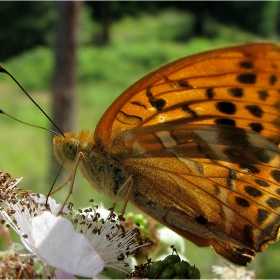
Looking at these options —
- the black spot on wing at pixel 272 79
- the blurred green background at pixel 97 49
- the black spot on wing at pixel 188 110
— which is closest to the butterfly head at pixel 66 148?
the black spot on wing at pixel 188 110

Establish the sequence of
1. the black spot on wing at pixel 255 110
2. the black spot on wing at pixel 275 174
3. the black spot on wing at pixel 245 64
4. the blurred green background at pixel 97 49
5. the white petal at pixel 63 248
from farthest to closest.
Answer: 1. the blurred green background at pixel 97 49
2. the black spot on wing at pixel 275 174
3. the black spot on wing at pixel 255 110
4. the black spot on wing at pixel 245 64
5. the white petal at pixel 63 248

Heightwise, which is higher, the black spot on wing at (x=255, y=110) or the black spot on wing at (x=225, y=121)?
the black spot on wing at (x=255, y=110)

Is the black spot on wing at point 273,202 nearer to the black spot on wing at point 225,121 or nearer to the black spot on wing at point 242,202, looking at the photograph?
the black spot on wing at point 242,202

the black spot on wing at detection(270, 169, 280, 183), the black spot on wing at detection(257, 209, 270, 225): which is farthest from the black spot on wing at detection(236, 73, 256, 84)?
the black spot on wing at detection(257, 209, 270, 225)

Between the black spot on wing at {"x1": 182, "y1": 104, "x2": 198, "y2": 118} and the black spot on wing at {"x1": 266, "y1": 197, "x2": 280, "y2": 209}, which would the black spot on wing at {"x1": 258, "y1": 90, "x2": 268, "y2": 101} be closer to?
the black spot on wing at {"x1": 182, "y1": 104, "x2": 198, "y2": 118}

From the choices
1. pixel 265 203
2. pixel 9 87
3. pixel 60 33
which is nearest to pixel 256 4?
pixel 9 87

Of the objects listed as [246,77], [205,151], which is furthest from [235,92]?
[205,151]

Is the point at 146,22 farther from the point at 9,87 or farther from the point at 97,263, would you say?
the point at 97,263

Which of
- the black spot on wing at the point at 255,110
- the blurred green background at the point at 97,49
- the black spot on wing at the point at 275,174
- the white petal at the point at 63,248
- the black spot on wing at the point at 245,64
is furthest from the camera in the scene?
the blurred green background at the point at 97,49
